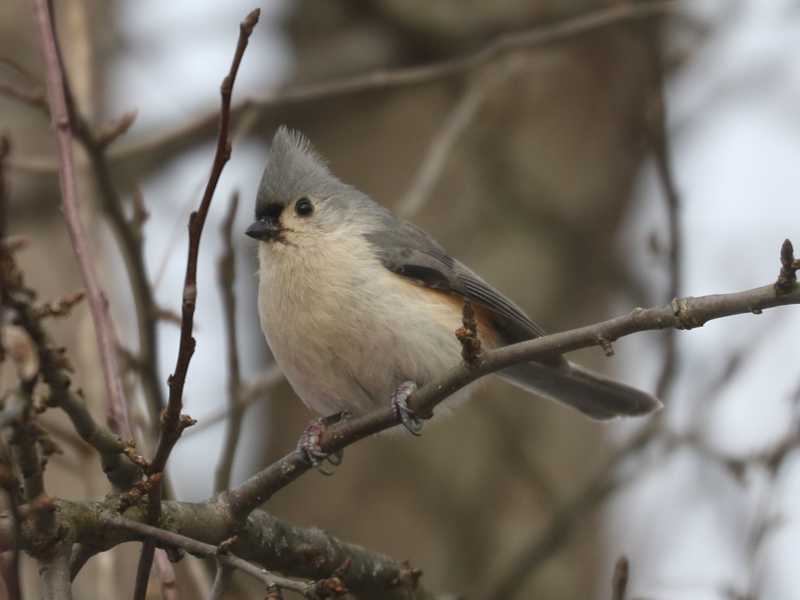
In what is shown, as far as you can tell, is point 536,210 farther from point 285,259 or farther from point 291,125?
point 285,259

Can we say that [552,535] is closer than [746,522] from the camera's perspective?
Yes

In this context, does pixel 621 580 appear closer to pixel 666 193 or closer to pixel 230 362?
pixel 230 362

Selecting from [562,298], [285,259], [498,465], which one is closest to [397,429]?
[285,259]

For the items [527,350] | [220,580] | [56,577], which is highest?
[527,350]

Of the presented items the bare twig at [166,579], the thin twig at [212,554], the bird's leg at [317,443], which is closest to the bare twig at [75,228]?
the bare twig at [166,579]

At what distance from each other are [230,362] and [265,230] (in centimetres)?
49

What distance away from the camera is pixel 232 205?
3.09 metres

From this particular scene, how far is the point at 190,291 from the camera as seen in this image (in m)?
1.87

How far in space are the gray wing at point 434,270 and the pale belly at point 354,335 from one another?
127 mm

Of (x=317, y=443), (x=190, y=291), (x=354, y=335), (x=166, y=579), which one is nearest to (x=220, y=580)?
(x=166, y=579)

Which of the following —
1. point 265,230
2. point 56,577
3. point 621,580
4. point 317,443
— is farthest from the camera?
point 265,230

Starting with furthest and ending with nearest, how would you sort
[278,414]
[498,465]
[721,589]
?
[278,414] < [498,465] < [721,589]

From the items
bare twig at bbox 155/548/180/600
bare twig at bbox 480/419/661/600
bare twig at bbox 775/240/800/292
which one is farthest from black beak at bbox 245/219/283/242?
bare twig at bbox 775/240/800/292

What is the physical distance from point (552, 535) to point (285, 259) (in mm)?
1543
